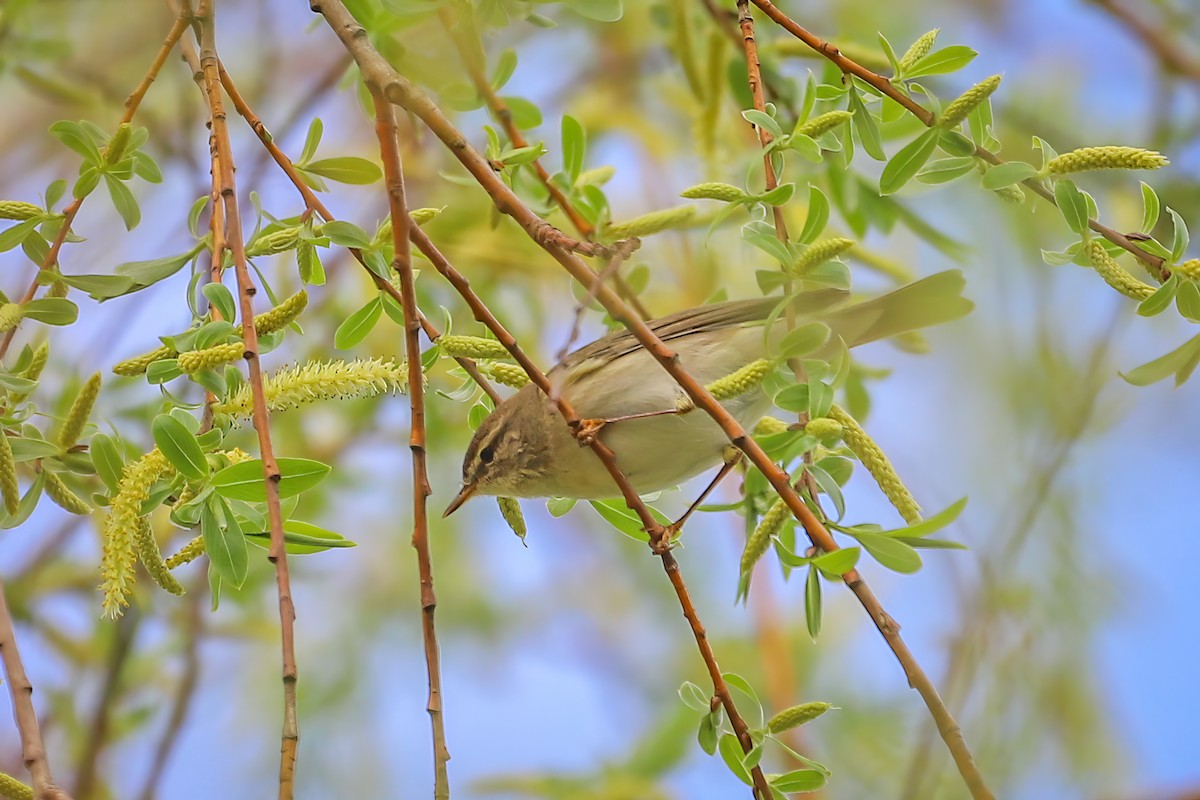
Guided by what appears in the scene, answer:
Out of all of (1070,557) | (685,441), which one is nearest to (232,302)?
(685,441)

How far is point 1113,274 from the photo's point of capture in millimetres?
1582

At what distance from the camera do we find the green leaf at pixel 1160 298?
1563mm

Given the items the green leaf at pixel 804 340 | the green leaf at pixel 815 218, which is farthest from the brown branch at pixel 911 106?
the green leaf at pixel 804 340

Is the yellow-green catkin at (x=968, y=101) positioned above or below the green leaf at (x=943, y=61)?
below

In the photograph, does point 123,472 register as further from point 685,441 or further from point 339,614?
point 339,614

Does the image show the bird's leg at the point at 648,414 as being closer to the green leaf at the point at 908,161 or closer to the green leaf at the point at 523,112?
the green leaf at the point at 523,112

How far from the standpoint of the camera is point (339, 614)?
14.8ft

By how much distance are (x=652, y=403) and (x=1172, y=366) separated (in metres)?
1.30

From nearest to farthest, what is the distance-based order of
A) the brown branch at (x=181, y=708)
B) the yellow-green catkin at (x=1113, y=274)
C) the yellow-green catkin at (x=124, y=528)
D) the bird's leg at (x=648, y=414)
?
the yellow-green catkin at (x=124, y=528), the yellow-green catkin at (x=1113, y=274), the bird's leg at (x=648, y=414), the brown branch at (x=181, y=708)

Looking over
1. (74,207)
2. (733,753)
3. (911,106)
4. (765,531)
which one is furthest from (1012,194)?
(74,207)

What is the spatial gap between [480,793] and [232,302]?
175 centimetres

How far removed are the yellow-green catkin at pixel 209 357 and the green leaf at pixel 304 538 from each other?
25cm

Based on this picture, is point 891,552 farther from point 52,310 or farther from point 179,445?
point 52,310

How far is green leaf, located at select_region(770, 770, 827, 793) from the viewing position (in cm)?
165
